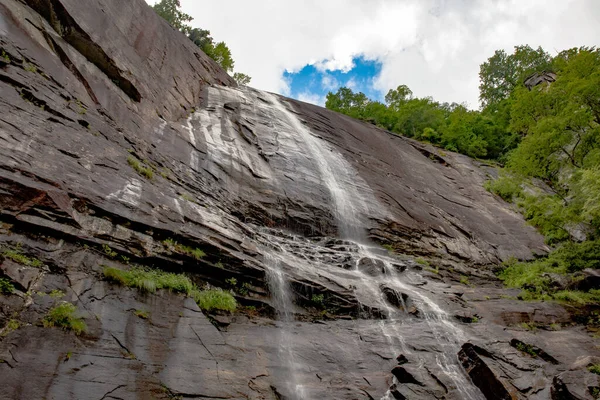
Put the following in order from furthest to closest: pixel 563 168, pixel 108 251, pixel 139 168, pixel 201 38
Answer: pixel 201 38 < pixel 563 168 < pixel 139 168 < pixel 108 251

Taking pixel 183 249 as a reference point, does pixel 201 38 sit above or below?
above

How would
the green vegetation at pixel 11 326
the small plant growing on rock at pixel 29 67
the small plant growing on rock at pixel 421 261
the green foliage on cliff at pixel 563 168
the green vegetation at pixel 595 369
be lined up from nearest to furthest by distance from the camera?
1. the green vegetation at pixel 11 326
2. the green vegetation at pixel 595 369
3. the small plant growing on rock at pixel 29 67
4. the green foliage on cliff at pixel 563 168
5. the small plant growing on rock at pixel 421 261

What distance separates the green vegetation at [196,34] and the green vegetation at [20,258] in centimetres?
2785

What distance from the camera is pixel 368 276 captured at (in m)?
12.4

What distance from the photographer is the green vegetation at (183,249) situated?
8.88m

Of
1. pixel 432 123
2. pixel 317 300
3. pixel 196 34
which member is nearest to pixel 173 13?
pixel 196 34

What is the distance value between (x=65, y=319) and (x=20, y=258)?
4.23 feet

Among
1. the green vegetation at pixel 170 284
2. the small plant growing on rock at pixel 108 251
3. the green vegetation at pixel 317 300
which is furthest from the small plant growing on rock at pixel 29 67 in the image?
the green vegetation at pixel 317 300

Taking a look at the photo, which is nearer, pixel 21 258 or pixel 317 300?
pixel 21 258

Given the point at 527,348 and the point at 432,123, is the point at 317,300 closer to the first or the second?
the point at 527,348

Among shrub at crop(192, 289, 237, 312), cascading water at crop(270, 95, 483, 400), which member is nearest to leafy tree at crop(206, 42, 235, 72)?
cascading water at crop(270, 95, 483, 400)

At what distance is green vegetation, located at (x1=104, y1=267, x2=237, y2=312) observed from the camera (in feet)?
24.2

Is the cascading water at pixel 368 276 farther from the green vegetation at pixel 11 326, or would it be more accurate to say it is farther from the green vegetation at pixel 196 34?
the green vegetation at pixel 196 34

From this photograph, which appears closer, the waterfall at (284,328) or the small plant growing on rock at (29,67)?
the waterfall at (284,328)
